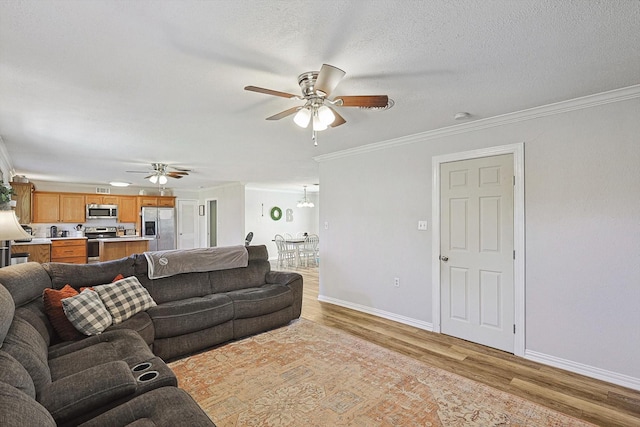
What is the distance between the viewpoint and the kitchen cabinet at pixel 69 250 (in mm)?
6504

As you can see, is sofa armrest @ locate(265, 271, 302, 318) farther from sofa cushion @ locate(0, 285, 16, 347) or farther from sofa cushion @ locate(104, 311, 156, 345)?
sofa cushion @ locate(0, 285, 16, 347)

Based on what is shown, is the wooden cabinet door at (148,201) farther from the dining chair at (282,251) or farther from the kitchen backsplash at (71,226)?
the dining chair at (282,251)

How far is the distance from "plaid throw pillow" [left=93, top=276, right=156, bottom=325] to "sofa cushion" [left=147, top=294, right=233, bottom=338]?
0.37ft

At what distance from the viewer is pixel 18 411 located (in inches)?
40.3

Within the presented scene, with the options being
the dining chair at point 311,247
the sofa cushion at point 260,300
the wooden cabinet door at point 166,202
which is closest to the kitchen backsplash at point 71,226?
the wooden cabinet door at point 166,202

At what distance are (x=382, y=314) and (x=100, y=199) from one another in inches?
318

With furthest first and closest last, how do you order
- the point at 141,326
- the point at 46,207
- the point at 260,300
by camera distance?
the point at 46,207, the point at 260,300, the point at 141,326

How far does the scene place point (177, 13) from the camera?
154 centimetres

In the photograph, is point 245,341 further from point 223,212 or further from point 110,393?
point 223,212

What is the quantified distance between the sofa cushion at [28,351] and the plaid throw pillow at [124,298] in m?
0.77

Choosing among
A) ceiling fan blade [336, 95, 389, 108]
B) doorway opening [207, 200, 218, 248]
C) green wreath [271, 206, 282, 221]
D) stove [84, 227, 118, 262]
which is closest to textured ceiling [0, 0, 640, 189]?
ceiling fan blade [336, 95, 389, 108]

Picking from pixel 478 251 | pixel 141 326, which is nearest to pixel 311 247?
pixel 478 251

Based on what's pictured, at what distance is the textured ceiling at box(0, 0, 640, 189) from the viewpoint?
1.54 metres

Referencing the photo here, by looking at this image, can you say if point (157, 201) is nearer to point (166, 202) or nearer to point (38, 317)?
point (166, 202)
